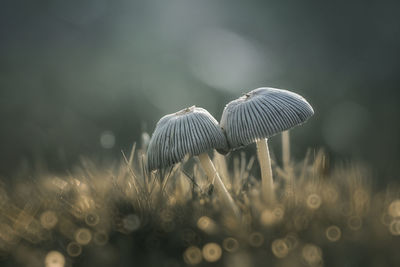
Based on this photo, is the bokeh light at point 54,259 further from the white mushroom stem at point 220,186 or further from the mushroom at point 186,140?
the white mushroom stem at point 220,186

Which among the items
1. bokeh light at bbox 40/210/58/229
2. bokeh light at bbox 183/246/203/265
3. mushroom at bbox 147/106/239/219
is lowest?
bokeh light at bbox 183/246/203/265

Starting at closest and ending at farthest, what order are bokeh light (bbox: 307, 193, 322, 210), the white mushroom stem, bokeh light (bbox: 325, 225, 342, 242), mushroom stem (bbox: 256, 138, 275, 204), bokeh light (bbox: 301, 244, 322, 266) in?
bokeh light (bbox: 301, 244, 322, 266)
bokeh light (bbox: 325, 225, 342, 242)
bokeh light (bbox: 307, 193, 322, 210)
the white mushroom stem
mushroom stem (bbox: 256, 138, 275, 204)

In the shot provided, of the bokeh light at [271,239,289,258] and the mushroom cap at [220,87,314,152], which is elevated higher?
the mushroom cap at [220,87,314,152]

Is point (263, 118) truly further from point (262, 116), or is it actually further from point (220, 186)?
point (220, 186)

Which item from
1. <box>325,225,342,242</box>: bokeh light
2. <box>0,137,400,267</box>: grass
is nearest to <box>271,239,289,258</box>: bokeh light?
<box>0,137,400,267</box>: grass

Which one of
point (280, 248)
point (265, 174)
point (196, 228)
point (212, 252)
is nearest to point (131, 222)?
point (196, 228)

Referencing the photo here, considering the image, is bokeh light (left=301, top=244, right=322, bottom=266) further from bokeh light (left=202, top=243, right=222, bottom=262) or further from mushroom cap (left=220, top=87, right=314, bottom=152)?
mushroom cap (left=220, top=87, right=314, bottom=152)

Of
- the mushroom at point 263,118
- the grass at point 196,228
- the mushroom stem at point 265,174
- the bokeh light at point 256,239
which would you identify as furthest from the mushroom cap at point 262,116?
the bokeh light at point 256,239
